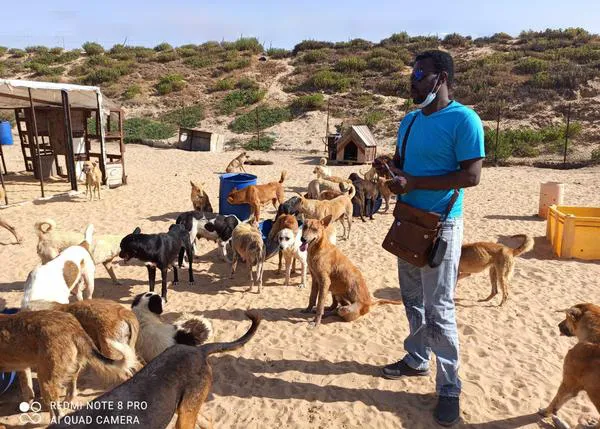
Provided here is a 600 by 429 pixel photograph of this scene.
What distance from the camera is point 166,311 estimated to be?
542 centimetres

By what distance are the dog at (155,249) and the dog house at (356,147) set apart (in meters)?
12.6

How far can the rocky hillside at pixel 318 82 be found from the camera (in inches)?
972

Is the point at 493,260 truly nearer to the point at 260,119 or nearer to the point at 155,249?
the point at 155,249

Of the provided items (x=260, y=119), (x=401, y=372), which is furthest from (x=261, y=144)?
(x=401, y=372)

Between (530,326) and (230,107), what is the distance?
90.6 ft

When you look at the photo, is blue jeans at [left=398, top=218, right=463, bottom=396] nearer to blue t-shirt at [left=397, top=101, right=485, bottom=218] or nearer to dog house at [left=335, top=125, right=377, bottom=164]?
blue t-shirt at [left=397, top=101, right=485, bottom=218]

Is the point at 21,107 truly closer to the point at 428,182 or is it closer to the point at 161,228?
the point at 161,228

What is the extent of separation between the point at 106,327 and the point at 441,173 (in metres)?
2.89

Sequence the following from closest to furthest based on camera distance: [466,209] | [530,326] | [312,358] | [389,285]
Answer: [312,358]
[530,326]
[389,285]
[466,209]

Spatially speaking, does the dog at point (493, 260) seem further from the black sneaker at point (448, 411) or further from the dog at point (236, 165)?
the dog at point (236, 165)

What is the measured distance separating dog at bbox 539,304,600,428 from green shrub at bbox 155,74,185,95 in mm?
33745

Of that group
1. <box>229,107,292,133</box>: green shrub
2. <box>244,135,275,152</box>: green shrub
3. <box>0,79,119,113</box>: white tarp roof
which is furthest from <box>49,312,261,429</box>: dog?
<box>229,107,292,133</box>: green shrub

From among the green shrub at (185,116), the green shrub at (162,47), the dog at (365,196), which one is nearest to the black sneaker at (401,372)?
the dog at (365,196)

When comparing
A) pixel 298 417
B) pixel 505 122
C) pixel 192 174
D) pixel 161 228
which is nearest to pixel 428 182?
pixel 298 417
